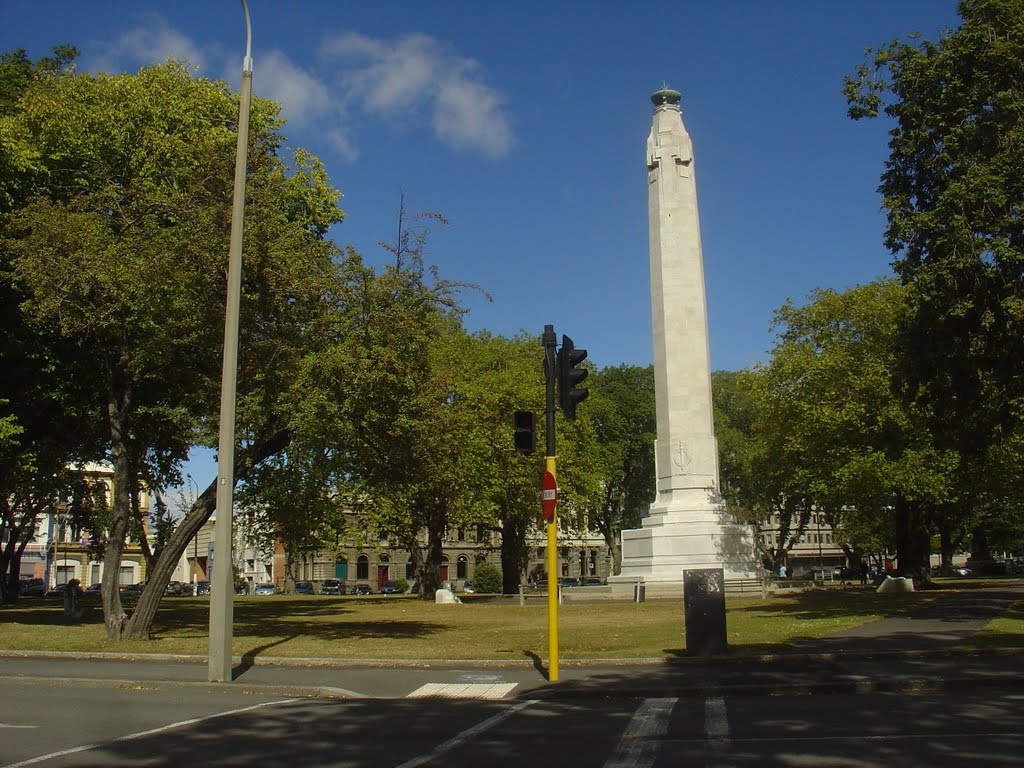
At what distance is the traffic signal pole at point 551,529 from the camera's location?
12.3 m

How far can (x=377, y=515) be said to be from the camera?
44312 millimetres

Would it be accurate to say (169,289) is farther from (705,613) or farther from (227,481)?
(705,613)

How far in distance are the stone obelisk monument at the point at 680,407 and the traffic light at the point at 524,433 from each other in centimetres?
2421

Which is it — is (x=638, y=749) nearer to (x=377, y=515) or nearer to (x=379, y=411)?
(x=379, y=411)

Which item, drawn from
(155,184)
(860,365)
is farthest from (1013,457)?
(155,184)

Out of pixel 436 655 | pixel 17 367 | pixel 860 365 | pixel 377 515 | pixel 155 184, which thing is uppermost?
pixel 155 184

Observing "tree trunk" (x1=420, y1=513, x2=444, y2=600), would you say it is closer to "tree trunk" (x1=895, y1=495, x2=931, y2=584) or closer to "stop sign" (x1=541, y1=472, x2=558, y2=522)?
"tree trunk" (x1=895, y1=495, x2=931, y2=584)

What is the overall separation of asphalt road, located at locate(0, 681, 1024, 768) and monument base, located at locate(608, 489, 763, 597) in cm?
2483

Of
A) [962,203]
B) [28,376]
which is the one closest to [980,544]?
[962,203]

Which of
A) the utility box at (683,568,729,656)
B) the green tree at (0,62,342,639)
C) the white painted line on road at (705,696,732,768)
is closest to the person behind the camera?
the white painted line on road at (705,696,732,768)

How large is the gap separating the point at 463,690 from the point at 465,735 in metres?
3.32

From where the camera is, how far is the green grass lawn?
54.4 ft

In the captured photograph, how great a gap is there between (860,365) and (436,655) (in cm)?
3069

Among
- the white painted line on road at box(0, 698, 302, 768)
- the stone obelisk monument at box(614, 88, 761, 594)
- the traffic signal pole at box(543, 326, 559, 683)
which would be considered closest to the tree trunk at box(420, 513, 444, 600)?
the stone obelisk monument at box(614, 88, 761, 594)
